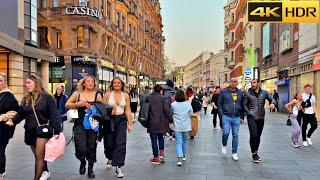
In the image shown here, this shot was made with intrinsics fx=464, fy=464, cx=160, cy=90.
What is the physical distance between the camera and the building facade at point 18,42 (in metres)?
21.7

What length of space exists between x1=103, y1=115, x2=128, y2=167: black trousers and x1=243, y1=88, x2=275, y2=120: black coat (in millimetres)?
3047

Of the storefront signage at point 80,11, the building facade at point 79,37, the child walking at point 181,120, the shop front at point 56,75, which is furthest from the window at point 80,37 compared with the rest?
the child walking at point 181,120

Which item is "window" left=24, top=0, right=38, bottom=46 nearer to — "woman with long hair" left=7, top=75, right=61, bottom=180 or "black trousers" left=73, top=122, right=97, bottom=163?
"black trousers" left=73, top=122, right=97, bottom=163

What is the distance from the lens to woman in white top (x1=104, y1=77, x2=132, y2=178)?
780cm

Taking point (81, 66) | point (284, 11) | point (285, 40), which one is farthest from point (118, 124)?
point (81, 66)

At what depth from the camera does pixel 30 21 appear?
2578cm

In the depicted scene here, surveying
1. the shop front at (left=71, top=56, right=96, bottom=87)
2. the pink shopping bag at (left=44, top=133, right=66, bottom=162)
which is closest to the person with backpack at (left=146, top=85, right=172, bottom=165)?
the pink shopping bag at (left=44, top=133, right=66, bottom=162)

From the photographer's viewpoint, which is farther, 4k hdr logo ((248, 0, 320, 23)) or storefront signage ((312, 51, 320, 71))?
storefront signage ((312, 51, 320, 71))

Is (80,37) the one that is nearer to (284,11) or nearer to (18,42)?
(18,42)

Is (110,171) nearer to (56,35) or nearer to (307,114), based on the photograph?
(307,114)

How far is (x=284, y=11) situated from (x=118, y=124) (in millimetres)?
8713

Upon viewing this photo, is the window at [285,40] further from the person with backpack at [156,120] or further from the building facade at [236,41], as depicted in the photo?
the building facade at [236,41]

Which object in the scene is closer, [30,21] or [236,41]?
[30,21]

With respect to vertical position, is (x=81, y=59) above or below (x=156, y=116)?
above
